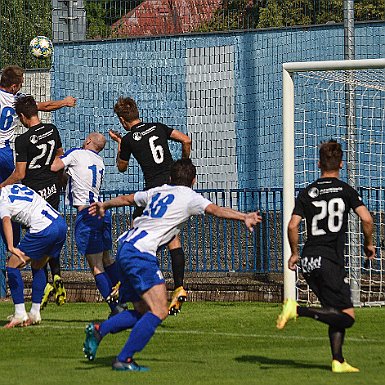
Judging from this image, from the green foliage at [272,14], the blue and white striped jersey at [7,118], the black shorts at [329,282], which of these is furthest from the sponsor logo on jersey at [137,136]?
the green foliage at [272,14]

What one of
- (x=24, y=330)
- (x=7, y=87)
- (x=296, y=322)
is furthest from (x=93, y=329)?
(x=7, y=87)

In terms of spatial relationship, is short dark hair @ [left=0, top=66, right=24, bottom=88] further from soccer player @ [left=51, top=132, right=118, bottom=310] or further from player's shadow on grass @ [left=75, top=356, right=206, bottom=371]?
player's shadow on grass @ [left=75, top=356, right=206, bottom=371]

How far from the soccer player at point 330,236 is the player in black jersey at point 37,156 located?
167 inches

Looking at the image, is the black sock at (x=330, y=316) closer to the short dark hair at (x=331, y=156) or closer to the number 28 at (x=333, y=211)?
the number 28 at (x=333, y=211)

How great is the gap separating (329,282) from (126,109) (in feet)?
13.6

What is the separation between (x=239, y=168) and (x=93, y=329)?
372 inches

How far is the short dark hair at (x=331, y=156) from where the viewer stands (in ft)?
32.0

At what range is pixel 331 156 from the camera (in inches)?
384

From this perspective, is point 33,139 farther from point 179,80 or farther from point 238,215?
point 179,80

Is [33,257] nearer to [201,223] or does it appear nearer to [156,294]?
[156,294]

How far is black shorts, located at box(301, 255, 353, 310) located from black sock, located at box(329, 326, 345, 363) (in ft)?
0.58

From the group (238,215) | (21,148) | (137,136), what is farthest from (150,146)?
(238,215)

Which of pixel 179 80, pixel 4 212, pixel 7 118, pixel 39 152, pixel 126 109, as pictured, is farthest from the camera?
pixel 179 80

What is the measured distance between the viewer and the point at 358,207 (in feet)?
31.9
